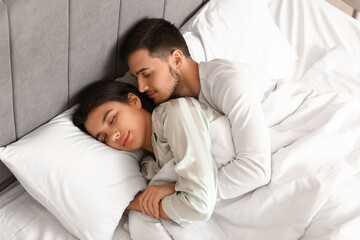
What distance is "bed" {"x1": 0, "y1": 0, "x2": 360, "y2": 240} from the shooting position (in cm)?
109

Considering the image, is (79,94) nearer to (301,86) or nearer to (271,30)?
(301,86)

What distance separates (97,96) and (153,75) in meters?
0.20

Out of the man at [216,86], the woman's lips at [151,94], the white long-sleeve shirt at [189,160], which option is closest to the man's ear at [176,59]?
the man at [216,86]

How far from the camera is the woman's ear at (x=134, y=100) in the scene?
1359mm

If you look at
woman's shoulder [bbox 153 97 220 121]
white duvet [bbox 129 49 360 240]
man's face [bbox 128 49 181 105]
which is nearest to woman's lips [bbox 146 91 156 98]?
man's face [bbox 128 49 181 105]

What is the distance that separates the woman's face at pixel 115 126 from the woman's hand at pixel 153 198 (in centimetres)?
16

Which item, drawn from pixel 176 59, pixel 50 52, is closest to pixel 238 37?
pixel 176 59

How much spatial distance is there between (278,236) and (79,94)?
2.29 ft

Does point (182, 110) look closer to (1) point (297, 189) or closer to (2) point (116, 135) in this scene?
(2) point (116, 135)

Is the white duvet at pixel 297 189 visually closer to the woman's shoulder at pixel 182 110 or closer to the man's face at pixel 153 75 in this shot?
the woman's shoulder at pixel 182 110

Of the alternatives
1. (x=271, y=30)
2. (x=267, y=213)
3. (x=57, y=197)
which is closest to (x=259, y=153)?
(x=267, y=213)

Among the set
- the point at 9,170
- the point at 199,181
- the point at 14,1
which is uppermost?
the point at 14,1

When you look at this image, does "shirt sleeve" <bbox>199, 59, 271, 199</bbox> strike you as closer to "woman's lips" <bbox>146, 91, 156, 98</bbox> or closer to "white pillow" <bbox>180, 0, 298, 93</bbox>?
"woman's lips" <bbox>146, 91, 156, 98</bbox>

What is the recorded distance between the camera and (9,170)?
4.11ft
